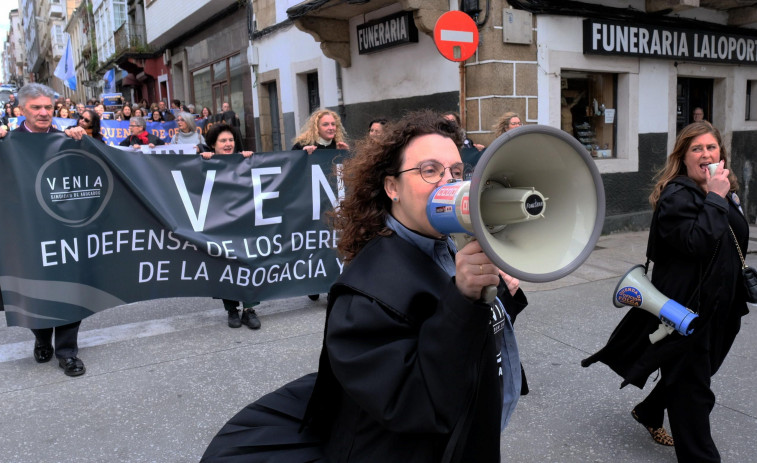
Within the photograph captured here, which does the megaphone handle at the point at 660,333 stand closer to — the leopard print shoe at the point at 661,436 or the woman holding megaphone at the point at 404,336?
the leopard print shoe at the point at 661,436

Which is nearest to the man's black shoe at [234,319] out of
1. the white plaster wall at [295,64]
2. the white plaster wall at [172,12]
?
the white plaster wall at [295,64]

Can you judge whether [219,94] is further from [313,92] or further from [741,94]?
[741,94]

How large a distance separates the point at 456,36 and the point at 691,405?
16.6ft

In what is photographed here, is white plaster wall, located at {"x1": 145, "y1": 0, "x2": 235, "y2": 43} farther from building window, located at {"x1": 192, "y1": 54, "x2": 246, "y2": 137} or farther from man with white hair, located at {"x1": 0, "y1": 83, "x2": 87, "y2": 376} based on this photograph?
man with white hair, located at {"x1": 0, "y1": 83, "x2": 87, "y2": 376}

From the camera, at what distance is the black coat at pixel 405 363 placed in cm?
120

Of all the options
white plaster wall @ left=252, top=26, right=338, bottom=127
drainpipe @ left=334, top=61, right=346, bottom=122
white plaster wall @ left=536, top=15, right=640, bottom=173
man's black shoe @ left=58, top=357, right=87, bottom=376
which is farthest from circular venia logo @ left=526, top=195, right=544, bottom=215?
white plaster wall @ left=252, top=26, right=338, bottom=127

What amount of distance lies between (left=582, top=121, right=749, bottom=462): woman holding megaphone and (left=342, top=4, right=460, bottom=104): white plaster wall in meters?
5.77

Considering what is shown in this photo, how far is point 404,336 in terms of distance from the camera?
129 centimetres

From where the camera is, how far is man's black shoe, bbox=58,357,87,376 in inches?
156

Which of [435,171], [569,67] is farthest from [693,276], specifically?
[569,67]

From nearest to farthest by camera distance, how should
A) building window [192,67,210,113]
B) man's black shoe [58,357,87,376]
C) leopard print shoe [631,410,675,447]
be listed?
leopard print shoe [631,410,675,447] → man's black shoe [58,357,87,376] → building window [192,67,210,113]

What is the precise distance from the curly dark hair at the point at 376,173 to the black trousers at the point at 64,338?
10.8 feet

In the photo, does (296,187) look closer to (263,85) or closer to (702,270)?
(702,270)

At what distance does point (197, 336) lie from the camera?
4.72 m
